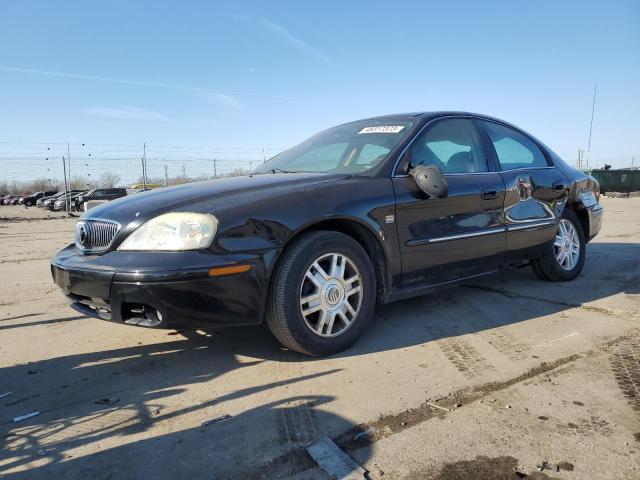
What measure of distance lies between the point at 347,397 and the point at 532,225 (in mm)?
2638

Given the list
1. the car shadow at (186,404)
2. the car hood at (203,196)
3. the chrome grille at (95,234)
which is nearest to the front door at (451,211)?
the car shadow at (186,404)

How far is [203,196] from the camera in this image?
2.88 metres

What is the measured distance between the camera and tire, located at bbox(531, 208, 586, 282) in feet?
15.1

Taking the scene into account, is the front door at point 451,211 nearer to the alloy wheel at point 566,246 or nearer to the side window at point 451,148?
the side window at point 451,148

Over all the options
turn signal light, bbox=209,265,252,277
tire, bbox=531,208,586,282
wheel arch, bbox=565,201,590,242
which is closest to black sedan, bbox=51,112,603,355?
turn signal light, bbox=209,265,252,277

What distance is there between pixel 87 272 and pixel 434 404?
6.39ft

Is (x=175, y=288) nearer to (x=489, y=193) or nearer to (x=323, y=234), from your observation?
(x=323, y=234)

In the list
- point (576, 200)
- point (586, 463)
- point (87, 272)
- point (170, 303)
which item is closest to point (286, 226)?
point (170, 303)

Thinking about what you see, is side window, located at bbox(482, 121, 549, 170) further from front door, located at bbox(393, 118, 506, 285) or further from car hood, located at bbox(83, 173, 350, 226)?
car hood, located at bbox(83, 173, 350, 226)

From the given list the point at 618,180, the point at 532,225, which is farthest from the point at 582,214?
the point at 618,180

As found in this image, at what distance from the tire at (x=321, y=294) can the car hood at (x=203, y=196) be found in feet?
1.25

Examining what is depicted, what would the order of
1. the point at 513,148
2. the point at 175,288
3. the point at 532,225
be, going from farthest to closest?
the point at 513,148 < the point at 532,225 < the point at 175,288

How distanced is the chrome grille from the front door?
1.75 m

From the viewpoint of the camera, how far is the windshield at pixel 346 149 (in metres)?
3.51
